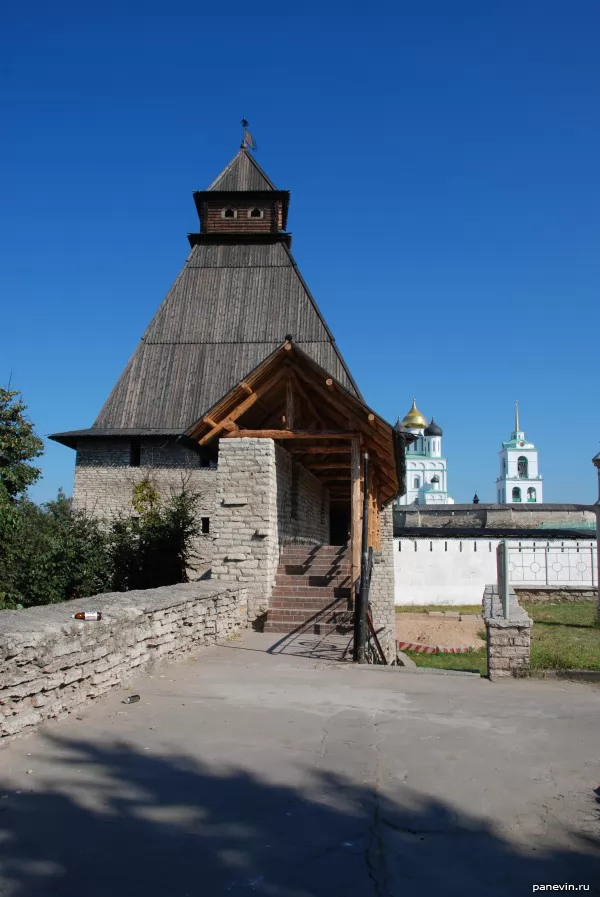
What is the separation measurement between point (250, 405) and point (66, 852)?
983cm

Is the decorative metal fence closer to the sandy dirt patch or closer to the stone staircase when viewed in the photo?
the sandy dirt patch

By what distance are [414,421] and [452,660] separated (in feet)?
248

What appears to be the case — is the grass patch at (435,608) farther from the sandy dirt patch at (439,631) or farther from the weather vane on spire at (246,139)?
the weather vane on spire at (246,139)

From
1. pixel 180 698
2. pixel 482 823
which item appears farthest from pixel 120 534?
pixel 482 823

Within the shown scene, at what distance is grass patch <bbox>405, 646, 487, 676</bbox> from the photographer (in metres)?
14.2

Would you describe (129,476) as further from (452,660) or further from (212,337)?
(452,660)

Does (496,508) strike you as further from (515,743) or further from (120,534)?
(515,743)

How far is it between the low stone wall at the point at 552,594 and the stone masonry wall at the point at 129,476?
415 inches

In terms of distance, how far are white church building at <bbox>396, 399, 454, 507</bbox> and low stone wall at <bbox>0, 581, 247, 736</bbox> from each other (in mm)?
76412

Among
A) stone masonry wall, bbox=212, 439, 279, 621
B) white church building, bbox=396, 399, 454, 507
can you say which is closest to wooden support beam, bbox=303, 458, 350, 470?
stone masonry wall, bbox=212, 439, 279, 621

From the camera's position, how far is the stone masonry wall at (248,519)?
1205 cm

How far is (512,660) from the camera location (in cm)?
755

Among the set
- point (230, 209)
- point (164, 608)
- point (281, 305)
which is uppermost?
point (230, 209)

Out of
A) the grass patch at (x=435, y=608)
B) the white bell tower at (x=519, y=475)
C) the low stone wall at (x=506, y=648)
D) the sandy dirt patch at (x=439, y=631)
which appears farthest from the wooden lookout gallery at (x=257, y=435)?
the white bell tower at (x=519, y=475)
